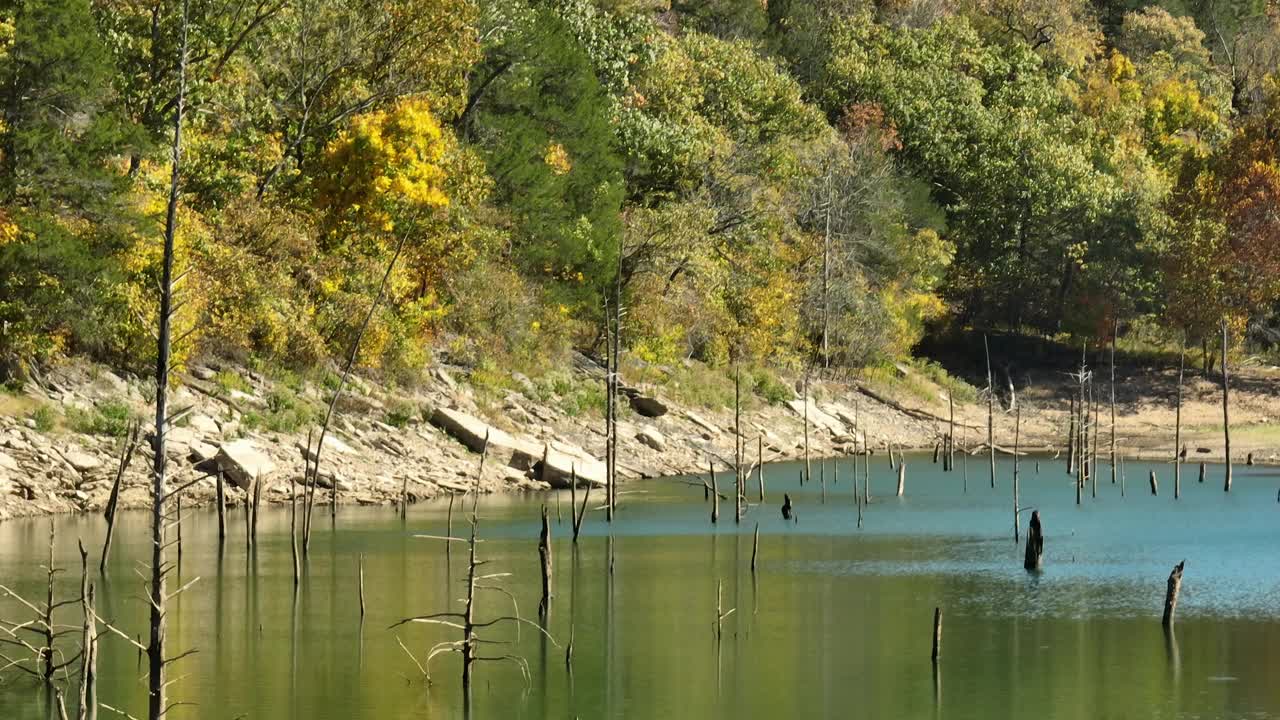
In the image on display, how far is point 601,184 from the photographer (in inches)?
3174

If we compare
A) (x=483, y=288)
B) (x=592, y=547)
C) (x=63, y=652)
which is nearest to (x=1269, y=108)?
(x=483, y=288)

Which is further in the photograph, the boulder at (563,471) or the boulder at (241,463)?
the boulder at (563,471)

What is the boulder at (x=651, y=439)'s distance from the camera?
71562 mm

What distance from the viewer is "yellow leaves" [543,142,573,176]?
258ft

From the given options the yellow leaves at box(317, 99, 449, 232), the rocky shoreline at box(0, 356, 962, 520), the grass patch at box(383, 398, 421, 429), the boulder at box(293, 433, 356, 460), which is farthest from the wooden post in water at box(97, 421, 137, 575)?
the yellow leaves at box(317, 99, 449, 232)

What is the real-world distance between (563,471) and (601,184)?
70.7 ft

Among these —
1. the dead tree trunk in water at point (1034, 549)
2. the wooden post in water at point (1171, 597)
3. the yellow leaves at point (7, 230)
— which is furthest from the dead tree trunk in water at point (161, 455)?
the yellow leaves at point (7, 230)

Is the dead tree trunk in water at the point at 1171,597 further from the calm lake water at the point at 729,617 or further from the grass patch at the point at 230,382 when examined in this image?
the grass patch at the point at 230,382

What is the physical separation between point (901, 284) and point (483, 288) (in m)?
31.8

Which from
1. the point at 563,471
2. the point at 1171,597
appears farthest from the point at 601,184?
the point at 1171,597

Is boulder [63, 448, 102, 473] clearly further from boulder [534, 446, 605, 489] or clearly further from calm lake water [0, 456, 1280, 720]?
boulder [534, 446, 605, 489]

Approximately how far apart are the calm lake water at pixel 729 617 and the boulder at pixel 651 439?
38.9ft

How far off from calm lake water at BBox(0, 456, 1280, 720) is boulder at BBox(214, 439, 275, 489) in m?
1.09

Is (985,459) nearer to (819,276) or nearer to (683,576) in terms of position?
(819,276)
